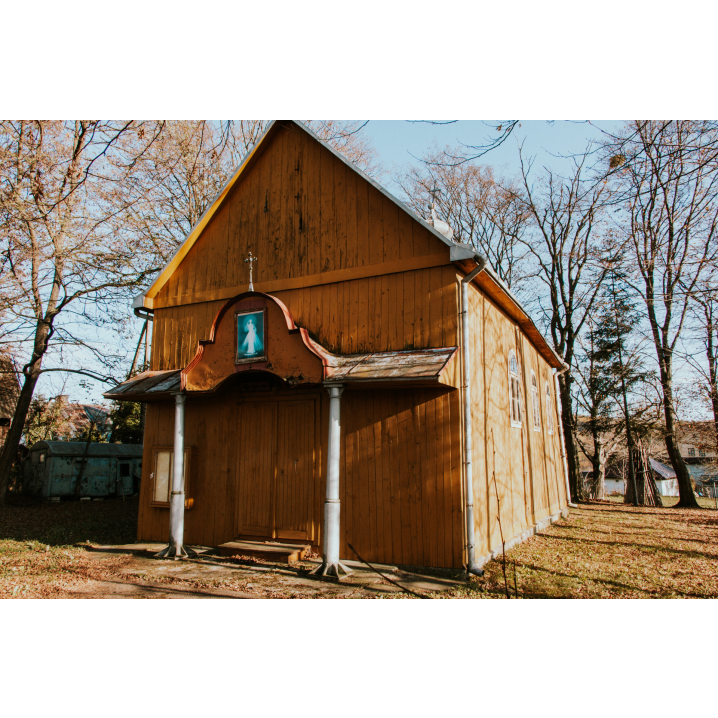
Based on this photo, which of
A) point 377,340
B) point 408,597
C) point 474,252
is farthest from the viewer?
point 377,340

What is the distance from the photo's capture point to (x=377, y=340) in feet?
30.7

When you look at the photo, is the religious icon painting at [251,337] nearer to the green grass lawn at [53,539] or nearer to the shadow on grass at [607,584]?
the green grass lawn at [53,539]

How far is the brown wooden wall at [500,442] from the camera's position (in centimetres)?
901

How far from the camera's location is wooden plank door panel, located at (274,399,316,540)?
9.49m

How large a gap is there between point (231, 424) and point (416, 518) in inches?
165

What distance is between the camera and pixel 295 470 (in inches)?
382

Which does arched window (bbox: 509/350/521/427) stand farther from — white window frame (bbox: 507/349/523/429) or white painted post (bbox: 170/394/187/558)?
white painted post (bbox: 170/394/187/558)

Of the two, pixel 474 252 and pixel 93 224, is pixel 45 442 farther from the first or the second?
pixel 474 252

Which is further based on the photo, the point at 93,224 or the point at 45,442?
the point at 45,442

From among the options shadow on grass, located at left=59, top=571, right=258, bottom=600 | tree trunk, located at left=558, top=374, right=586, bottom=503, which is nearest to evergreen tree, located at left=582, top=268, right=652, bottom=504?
tree trunk, located at left=558, top=374, right=586, bottom=503

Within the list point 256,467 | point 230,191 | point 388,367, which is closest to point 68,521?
point 256,467

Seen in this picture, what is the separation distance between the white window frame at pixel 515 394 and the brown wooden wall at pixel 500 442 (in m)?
0.18

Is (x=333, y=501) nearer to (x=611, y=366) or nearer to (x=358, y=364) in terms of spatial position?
(x=358, y=364)

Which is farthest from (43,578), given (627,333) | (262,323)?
(627,333)
